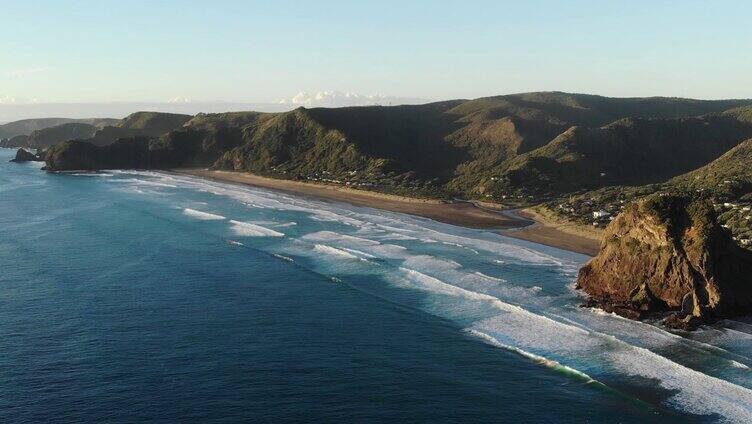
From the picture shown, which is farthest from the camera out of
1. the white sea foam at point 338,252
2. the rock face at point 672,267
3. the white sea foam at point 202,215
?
the white sea foam at point 202,215

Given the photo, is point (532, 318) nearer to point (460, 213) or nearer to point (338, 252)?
point (338, 252)

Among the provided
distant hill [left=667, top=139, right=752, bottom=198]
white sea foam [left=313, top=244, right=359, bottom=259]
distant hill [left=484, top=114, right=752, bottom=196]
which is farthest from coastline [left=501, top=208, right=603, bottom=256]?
distant hill [left=484, top=114, right=752, bottom=196]

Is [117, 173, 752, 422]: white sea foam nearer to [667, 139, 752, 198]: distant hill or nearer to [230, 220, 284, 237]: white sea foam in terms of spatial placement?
[230, 220, 284, 237]: white sea foam

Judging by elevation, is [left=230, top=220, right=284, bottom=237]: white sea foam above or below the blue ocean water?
above

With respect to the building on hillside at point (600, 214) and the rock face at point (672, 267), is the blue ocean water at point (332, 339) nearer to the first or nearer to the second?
the rock face at point (672, 267)

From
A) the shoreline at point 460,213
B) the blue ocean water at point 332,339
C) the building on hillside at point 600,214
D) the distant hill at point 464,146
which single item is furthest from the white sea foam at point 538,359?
the distant hill at point 464,146

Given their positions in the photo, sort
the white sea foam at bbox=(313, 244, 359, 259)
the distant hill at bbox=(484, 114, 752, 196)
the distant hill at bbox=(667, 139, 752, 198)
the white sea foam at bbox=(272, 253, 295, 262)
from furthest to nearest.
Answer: the distant hill at bbox=(484, 114, 752, 196), the distant hill at bbox=(667, 139, 752, 198), the white sea foam at bbox=(313, 244, 359, 259), the white sea foam at bbox=(272, 253, 295, 262)
